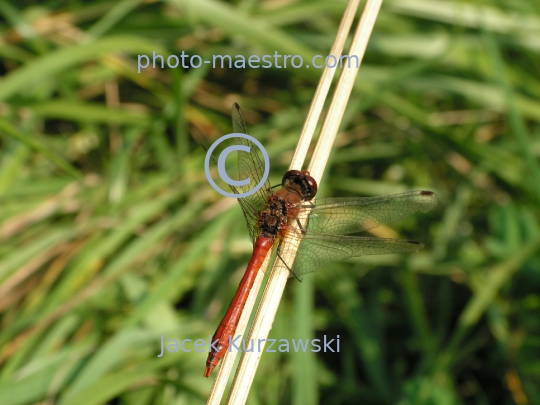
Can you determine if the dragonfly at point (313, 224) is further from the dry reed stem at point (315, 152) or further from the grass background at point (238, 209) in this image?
the grass background at point (238, 209)

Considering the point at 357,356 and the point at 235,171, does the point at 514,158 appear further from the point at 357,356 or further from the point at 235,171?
the point at 235,171

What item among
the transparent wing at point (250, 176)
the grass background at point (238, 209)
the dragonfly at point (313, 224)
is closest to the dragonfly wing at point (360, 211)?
the dragonfly at point (313, 224)

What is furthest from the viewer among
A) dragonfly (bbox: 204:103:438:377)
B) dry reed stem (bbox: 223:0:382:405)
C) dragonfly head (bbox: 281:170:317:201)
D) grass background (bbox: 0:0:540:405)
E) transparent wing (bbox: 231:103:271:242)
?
grass background (bbox: 0:0:540:405)

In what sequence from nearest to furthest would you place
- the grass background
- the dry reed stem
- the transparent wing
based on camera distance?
the dry reed stem < the transparent wing < the grass background

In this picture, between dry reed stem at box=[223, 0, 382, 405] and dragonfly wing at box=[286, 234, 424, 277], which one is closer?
dry reed stem at box=[223, 0, 382, 405]

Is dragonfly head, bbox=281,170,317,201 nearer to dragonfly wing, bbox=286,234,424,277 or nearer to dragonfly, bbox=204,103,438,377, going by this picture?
dragonfly, bbox=204,103,438,377

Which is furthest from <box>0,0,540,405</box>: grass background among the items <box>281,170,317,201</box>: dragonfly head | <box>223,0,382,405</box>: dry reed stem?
<box>223,0,382,405</box>: dry reed stem

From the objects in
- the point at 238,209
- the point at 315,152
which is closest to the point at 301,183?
the point at 315,152
